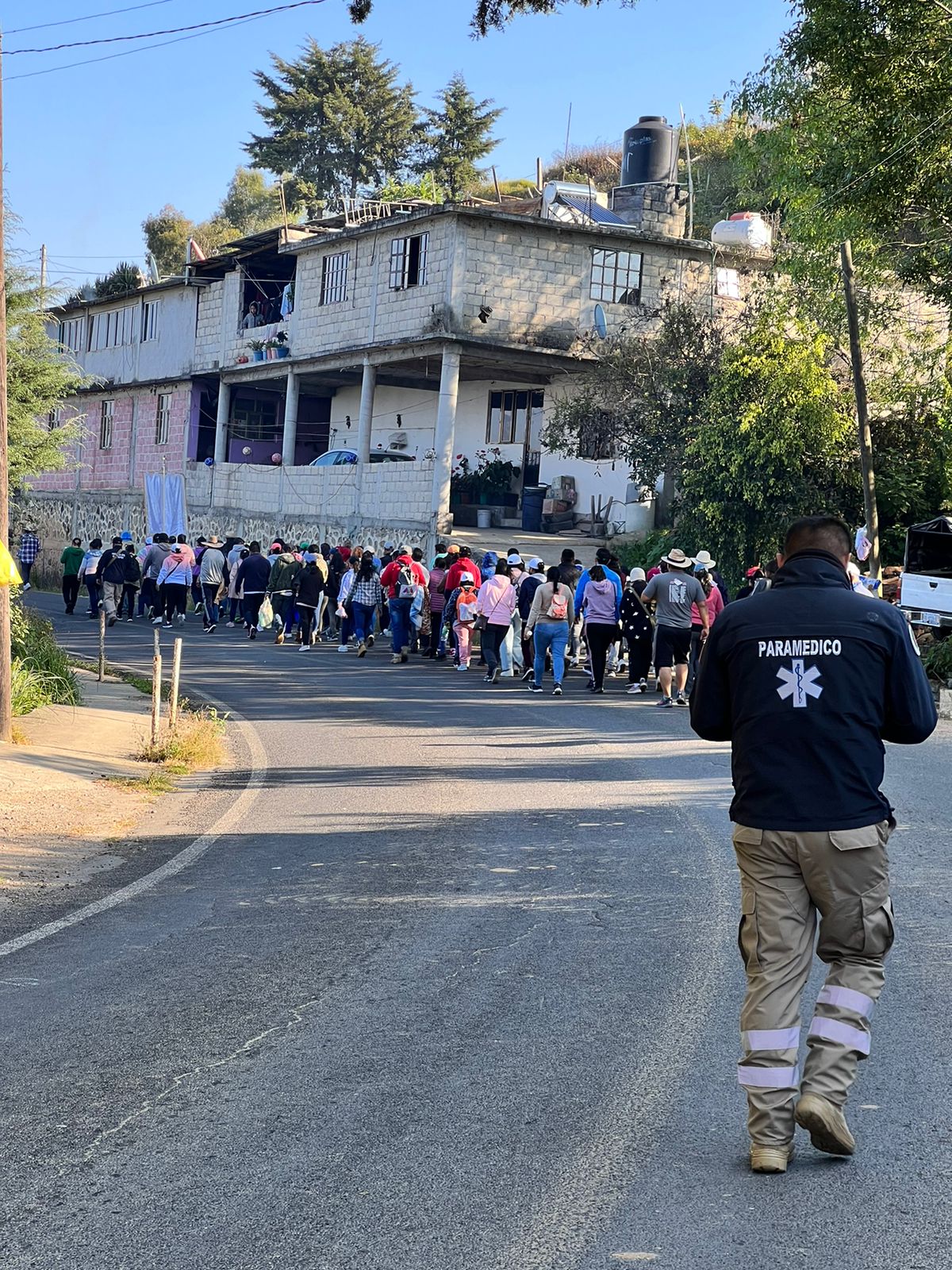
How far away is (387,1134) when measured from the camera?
4656mm

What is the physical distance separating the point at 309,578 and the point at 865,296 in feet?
39.1

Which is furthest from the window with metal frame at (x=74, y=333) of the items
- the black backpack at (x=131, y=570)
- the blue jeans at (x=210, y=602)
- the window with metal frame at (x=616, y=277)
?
the blue jeans at (x=210, y=602)

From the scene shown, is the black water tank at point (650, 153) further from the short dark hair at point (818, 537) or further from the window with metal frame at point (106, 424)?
the short dark hair at point (818, 537)

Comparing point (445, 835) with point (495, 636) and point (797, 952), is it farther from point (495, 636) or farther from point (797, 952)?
point (495, 636)

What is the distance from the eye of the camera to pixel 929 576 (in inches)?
989

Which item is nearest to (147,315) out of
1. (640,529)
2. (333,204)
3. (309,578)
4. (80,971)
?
(333,204)

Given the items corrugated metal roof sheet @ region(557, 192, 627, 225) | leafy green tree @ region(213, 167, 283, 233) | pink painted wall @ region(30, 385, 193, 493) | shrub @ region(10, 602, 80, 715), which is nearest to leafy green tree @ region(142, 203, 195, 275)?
leafy green tree @ region(213, 167, 283, 233)

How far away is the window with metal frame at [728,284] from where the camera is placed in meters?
36.4

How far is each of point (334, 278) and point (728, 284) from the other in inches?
401

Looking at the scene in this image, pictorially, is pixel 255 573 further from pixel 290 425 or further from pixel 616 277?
pixel 616 277

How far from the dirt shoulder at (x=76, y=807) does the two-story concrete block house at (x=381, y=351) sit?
18710 mm

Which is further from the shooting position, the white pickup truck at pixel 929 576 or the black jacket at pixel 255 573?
the black jacket at pixel 255 573

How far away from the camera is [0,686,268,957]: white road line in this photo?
7555mm

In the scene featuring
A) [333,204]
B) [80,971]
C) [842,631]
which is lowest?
[80,971]
